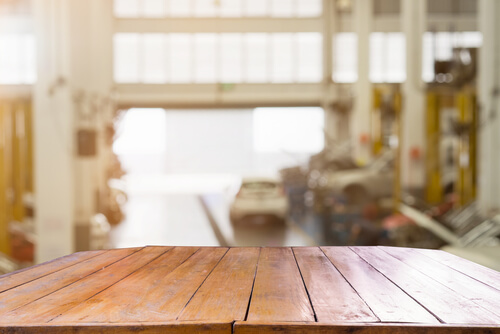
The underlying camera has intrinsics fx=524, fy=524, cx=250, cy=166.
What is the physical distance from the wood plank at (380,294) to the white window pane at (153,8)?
24142mm

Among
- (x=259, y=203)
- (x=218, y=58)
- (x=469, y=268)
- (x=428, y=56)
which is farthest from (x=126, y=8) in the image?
(x=469, y=268)

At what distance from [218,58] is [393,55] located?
864 centimetres

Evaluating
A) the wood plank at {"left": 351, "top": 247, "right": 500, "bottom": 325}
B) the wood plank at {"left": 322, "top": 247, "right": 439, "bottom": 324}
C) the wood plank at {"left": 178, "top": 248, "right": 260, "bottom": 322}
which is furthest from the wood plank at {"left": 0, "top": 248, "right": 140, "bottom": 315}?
the wood plank at {"left": 351, "top": 247, "right": 500, "bottom": 325}

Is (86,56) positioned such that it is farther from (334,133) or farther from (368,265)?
(334,133)

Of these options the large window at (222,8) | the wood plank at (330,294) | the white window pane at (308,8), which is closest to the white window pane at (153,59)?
the large window at (222,8)

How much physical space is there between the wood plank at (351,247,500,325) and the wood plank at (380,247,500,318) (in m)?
0.03

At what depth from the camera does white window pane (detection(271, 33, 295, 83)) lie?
25.6 m

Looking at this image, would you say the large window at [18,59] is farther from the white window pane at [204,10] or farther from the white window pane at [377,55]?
the white window pane at [377,55]

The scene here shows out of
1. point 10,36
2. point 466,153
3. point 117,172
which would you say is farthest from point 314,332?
point 10,36

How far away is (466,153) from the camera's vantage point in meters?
12.0

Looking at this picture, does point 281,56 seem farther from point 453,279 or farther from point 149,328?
point 149,328

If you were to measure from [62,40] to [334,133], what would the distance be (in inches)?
703

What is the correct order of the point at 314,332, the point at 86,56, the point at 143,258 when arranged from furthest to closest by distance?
the point at 86,56 → the point at 143,258 → the point at 314,332

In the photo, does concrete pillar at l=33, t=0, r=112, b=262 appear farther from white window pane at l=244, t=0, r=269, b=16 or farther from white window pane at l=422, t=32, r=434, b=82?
white window pane at l=422, t=32, r=434, b=82
